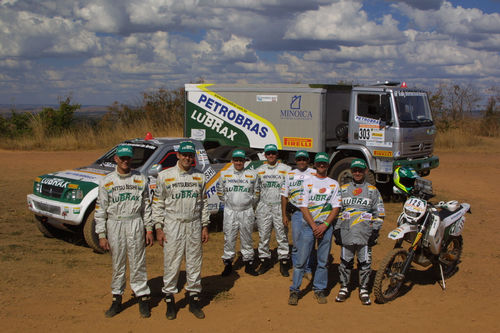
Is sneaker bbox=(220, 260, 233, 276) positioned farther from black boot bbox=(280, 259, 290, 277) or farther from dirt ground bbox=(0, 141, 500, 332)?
black boot bbox=(280, 259, 290, 277)

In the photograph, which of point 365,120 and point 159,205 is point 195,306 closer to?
point 159,205

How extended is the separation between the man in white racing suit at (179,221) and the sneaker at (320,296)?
1412mm

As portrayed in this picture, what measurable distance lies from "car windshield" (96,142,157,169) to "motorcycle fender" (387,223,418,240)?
14.5 ft

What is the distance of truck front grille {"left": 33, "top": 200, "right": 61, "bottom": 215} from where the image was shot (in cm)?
751

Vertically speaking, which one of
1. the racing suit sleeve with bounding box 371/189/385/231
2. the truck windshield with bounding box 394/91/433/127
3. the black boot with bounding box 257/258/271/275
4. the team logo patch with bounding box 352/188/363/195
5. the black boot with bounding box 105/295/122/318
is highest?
the truck windshield with bounding box 394/91/433/127

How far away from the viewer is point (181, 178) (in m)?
5.43

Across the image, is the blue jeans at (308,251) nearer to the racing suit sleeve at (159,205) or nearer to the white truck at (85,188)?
the racing suit sleeve at (159,205)

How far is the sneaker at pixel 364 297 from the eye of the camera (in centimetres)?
583

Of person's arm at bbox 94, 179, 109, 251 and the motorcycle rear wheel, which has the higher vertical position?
person's arm at bbox 94, 179, 109, 251

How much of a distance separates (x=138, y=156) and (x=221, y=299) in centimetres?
358

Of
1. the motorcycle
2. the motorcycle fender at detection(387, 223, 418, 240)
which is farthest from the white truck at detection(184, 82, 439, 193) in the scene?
the motorcycle fender at detection(387, 223, 418, 240)

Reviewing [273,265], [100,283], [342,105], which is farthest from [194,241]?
[342,105]

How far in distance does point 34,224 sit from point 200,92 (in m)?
5.82

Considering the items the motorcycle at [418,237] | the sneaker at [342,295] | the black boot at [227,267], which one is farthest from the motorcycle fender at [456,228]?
the black boot at [227,267]
